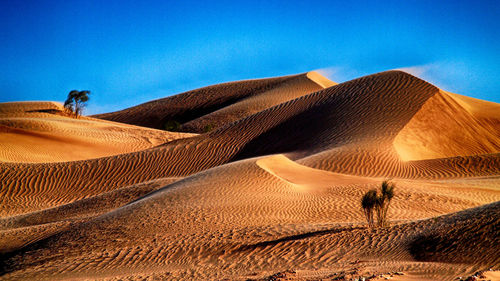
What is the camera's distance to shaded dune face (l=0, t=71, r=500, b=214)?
2420 cm

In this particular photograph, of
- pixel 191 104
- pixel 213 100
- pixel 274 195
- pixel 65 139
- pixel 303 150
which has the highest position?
pixel 213 100

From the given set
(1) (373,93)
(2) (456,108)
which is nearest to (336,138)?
(1) (373,93)

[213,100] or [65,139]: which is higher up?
[213,100]

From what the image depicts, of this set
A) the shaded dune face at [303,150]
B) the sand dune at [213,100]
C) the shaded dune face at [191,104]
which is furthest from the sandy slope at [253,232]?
the shaded dune face at [191,104]

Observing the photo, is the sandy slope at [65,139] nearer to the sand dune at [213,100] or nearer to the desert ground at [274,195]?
the desert ground at [274,195]

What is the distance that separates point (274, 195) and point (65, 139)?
24263 mm

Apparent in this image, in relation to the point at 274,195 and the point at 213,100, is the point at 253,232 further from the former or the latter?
the point at 213,100

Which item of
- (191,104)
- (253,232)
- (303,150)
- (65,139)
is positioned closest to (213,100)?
(191,104)

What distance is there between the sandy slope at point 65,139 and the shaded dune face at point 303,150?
5462mm

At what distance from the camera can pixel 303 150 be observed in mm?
28922

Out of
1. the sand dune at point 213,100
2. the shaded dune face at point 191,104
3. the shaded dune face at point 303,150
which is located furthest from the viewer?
the shaded dune face at point 191,104

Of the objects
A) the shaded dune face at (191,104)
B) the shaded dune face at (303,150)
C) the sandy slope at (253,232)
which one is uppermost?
the shaded dune face at (191,104)

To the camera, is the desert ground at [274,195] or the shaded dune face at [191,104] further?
the shaded dune face at [191,104]

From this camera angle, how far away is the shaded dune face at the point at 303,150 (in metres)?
24.2
